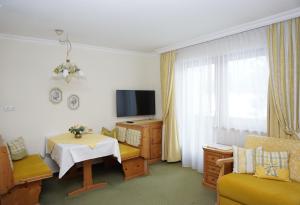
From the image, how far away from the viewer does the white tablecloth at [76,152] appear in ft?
9.76

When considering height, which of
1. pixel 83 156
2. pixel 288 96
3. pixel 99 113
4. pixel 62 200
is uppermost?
pixel 288 96

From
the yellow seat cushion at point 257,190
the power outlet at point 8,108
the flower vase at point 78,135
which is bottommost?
the yellow seat cushion at point 257,190

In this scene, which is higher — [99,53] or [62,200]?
[99,53]

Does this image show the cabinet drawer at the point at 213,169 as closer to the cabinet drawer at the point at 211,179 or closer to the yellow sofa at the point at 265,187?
the cabinet drawer at the point at 211,179

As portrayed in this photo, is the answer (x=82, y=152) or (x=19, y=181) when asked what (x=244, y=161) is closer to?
(x=82, y=152)

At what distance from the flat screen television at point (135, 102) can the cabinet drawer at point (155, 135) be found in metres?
0.56

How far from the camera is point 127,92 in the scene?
4734 millimetres

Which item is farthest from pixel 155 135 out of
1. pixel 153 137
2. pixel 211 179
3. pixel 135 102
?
A: pixel 211 179

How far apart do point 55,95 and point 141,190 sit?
2332 millimetres

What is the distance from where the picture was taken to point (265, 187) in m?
2.24

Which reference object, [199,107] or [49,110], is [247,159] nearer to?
[199,107]

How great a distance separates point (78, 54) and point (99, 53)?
0.46m

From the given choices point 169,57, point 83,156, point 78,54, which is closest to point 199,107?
point 169,57

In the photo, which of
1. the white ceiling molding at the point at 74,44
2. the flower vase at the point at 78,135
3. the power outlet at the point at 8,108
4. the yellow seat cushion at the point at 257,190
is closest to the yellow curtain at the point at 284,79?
the yellow seat cushion at the point at 257,190
